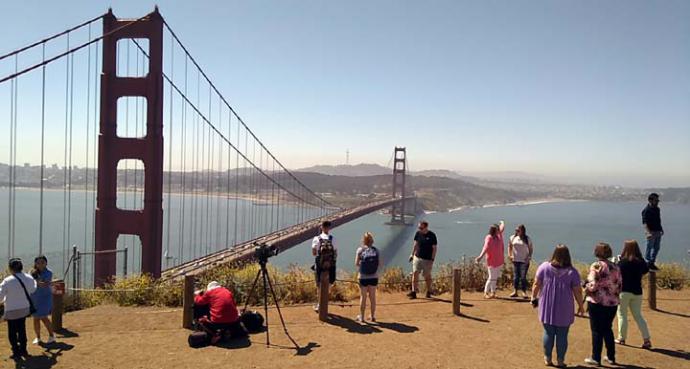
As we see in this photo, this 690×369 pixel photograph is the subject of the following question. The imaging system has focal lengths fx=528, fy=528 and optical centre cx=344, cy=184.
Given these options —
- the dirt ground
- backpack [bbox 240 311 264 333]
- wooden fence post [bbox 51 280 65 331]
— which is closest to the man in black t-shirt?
the dirt ground

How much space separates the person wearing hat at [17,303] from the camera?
4820 millimetres

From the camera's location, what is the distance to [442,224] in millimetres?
73562

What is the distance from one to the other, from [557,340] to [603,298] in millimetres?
576

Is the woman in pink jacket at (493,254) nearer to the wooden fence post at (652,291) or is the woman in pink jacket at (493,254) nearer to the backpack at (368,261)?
the wooden fence post at (652,291)

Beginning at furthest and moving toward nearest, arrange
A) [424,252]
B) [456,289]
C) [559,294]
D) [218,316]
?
[424,252], [456,289], [218,316], [559,294]

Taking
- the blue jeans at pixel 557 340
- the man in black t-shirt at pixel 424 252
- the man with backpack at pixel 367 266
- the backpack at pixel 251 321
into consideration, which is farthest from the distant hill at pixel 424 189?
the blue jeans at pixel 557 340

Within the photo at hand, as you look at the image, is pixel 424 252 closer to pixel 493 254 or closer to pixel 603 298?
pixel 493 254

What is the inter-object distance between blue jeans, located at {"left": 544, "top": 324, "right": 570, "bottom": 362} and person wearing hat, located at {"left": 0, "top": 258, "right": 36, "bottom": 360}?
188 inches

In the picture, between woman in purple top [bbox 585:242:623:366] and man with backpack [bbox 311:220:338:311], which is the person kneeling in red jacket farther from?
woman in purple top [bbox 585:242:623:366]

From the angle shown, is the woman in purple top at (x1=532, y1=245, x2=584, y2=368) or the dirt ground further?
the dirt ground

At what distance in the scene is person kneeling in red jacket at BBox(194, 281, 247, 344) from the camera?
214 inches

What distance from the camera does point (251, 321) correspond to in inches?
231

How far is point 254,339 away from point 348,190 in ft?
361

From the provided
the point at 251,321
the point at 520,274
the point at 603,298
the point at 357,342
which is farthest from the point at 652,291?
the point at 251,321
